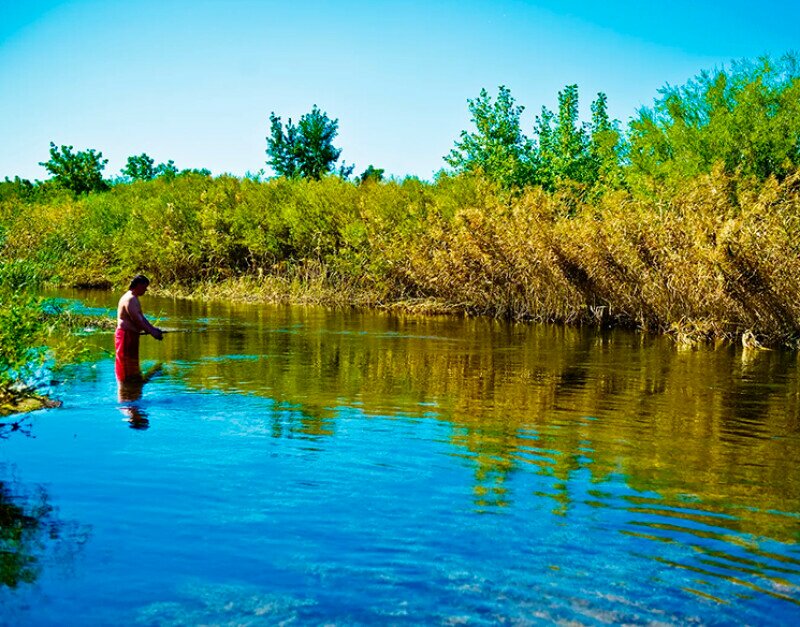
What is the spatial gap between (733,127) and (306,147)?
173ft

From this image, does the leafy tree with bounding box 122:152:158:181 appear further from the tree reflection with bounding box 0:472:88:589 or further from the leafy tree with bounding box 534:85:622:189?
the tree reflection with bounding box 0:472:88:589

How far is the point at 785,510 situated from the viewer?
9.16 metres

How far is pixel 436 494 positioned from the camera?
9344 mm

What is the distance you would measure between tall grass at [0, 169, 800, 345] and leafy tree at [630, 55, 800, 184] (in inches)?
77.4

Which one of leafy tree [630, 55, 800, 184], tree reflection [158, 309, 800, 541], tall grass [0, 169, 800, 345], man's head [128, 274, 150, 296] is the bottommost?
tree reflection [158, 309, 800, 541]

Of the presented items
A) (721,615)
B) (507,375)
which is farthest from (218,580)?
(507,375)

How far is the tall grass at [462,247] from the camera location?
25.6 metres

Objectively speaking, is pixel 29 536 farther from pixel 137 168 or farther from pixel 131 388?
pixel 137 168

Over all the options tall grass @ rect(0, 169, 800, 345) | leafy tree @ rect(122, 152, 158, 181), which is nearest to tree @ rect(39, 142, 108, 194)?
leafy tree @ rect(122, 152, 158, 181)

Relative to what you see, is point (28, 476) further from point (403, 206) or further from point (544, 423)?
point (403, 206)

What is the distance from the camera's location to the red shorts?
1698cm

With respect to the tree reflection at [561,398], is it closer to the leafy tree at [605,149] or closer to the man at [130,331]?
the man at [130,331]

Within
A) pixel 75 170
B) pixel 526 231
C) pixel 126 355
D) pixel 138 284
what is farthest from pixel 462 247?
pixel 75 170

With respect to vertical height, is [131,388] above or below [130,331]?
below
